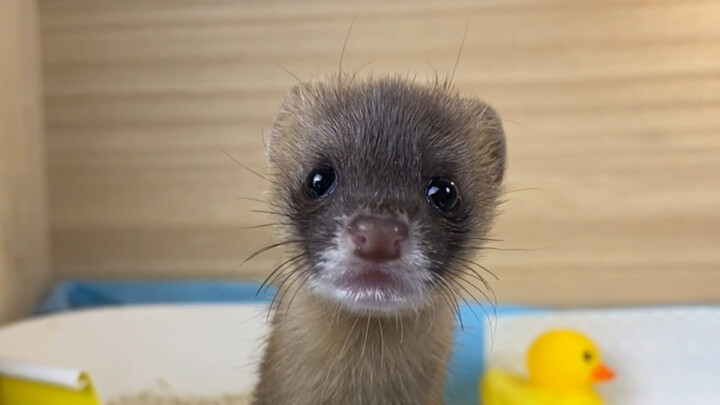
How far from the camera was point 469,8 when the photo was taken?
2.16 meters

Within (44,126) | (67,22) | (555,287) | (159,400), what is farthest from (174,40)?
(555,287)

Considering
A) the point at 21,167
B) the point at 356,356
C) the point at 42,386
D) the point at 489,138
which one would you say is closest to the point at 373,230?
the point at 356,356

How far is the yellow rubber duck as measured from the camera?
1.62 metres

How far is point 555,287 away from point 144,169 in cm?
133

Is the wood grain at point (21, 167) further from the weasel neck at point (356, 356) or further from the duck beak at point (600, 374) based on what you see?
the duck beak at point (600, 374)

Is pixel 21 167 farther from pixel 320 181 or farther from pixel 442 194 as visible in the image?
pixel 442 194

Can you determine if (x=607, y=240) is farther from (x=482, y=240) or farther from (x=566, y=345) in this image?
(x=482, y=240)

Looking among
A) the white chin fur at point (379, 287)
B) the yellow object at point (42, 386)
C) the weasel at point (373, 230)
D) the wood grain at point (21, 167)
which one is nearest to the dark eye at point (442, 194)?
the weasel at point (373, 230)

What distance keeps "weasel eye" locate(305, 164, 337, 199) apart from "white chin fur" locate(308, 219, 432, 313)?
11 cm

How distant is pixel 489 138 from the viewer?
127 cm

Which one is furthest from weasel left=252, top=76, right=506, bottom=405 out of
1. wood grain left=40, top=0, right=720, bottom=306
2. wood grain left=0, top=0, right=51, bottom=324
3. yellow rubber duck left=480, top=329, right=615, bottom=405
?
wood grain left=0, top=0, right=51, bottom=324

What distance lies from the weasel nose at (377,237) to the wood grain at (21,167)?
144 cm

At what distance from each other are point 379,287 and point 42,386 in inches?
31.8

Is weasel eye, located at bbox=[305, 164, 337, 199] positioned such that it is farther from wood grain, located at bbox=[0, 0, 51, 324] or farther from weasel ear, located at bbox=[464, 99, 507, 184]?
wood grain, located at bbox=[0, 0, 51, 324]
